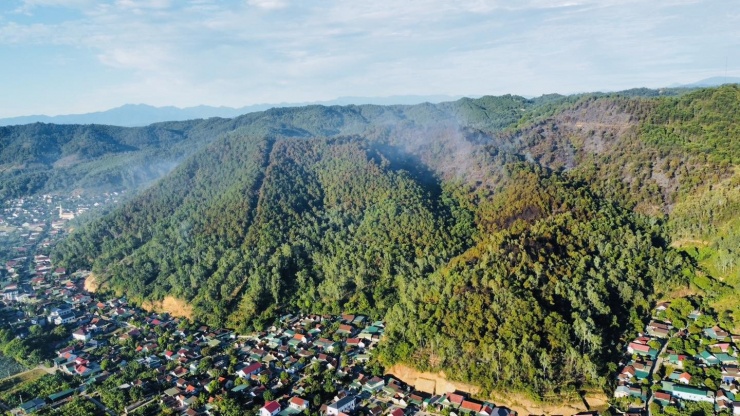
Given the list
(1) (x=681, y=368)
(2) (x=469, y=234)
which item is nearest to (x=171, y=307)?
(2) (x=469, y=234)

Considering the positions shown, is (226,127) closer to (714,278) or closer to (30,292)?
(30,292)

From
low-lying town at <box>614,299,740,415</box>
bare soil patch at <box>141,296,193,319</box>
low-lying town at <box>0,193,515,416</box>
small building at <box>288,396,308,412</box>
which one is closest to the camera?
low-lying town at <box>614,299,740,415</box>

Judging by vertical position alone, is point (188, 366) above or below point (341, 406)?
below

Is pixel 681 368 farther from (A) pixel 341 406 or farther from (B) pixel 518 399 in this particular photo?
(A) pixel 341 406

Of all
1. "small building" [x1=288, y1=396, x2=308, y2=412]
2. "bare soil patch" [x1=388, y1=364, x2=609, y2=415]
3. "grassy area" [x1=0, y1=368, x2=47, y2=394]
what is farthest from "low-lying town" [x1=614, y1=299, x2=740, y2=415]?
"grassy area" [x1=0, y1=368, x2=47, y2=394]

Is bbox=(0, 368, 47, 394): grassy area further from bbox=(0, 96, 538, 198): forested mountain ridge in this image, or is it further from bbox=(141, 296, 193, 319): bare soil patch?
bbox=(0, 96, 538, 198): forested mountain ridge

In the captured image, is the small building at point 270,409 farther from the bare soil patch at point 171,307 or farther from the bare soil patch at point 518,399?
the bare soil patch at point 171,307
